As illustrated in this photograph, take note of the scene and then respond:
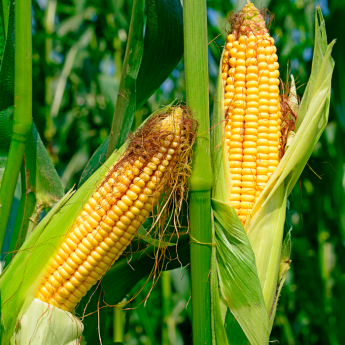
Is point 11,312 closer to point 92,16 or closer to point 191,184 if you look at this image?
point 191,184

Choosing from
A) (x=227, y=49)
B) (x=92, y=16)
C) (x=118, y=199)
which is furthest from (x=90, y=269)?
(x=92, y=16)

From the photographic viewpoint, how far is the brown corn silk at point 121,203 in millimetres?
826

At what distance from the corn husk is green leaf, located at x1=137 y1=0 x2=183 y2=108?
0.23 metres

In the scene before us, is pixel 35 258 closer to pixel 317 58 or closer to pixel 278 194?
pixel 278 194

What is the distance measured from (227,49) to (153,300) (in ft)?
7.09

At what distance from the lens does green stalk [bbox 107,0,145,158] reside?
962mm

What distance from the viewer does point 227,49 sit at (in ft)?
3.08

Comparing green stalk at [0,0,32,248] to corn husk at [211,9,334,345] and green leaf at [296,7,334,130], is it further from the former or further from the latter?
green leaf at [296,7,334,130]

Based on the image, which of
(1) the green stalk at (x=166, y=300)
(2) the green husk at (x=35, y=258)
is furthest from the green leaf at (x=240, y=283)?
(1) the green stalk at (x=166, y=300)

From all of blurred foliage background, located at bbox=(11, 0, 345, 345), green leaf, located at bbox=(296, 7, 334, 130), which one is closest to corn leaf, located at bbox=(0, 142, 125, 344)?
green leaf, located at bbox=(296, 7, 334, 130)

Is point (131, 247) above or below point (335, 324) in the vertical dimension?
above

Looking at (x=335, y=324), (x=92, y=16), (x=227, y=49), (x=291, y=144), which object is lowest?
(x=335, y=324)

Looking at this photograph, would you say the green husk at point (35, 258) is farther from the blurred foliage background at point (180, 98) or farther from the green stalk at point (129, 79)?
the blurred foliage background at point (180, 98)

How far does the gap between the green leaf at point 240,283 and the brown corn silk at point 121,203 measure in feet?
0.56
